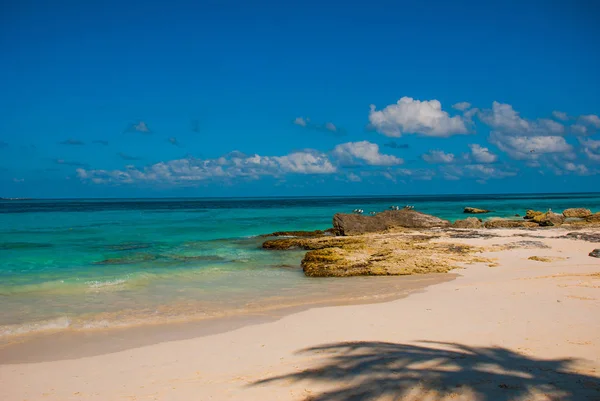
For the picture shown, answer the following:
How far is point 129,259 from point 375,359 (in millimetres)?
17675

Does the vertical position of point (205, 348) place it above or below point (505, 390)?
below

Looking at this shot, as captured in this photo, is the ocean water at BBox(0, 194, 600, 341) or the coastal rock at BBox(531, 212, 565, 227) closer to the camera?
the ocean water at BBox(0, 194, 600, 341)

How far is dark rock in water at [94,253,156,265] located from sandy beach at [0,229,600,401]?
512 inches

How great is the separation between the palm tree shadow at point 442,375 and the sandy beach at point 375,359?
0.01 meters

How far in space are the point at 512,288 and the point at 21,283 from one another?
16402mm

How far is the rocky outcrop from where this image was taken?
27781 mm

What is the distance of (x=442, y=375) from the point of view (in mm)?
5609

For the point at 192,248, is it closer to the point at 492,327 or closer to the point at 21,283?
the point at 21,283

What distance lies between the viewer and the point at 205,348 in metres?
7.93

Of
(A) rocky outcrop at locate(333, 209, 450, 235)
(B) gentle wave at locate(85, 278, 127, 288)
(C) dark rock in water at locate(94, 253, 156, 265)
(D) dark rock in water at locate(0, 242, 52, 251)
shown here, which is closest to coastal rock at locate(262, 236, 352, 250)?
(A) rocky outcrop at locate(333, 209, 450, 235)

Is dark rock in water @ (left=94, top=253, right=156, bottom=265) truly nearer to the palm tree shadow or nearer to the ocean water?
the ocean water

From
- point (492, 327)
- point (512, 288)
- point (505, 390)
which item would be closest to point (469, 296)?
point (512, 288)

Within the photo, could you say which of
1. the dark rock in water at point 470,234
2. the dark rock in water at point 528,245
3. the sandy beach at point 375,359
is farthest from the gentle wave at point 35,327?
the dark rock in water at point 470,234

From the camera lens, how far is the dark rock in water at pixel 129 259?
66.2 ft
